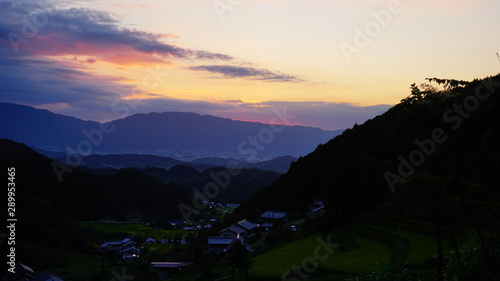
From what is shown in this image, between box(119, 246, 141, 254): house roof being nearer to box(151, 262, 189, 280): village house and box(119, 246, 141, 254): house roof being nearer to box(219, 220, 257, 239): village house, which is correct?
box(219, 220, 257, 239): village house

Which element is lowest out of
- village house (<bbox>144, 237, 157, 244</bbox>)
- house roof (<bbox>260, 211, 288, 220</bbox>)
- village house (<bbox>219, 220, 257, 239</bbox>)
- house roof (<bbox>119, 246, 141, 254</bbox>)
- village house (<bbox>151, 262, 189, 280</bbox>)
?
village house (<bbox>144, 237, 157, 244</bbox>)

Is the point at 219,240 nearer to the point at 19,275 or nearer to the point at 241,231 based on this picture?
the point at 241,231

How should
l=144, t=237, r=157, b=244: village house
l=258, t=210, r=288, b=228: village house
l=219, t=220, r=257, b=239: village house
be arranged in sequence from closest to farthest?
l=219, t=220, r=257, b=239: village house < l=258, t=210, r=288, b=228: village house < l=144, t=237, r=157, b=244: village house

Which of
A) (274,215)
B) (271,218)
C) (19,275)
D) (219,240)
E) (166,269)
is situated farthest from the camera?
(274,215)

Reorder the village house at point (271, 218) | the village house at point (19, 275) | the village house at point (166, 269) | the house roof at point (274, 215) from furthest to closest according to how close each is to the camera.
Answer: the house roof at point (274, 215) → the village house at point (271, 218) → the village house at point (166, 269) → the village house at point (19, 275)

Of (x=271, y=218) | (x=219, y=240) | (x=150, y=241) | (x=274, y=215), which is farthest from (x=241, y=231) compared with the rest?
(x=150, y=241)

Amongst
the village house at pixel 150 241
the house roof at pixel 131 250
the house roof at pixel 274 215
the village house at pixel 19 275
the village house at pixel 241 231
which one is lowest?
the village house at pixel 150 241

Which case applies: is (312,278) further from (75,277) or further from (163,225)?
(163,225)

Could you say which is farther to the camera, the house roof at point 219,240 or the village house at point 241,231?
the village house at point 241,231

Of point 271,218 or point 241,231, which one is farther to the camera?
point 271,218

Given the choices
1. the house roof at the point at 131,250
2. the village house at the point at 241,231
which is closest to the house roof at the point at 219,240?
the village house at the point at 241,231

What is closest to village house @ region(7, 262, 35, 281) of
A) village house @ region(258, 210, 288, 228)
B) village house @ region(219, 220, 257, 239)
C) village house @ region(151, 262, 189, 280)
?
village house @ region(151, 262, 189, 280)

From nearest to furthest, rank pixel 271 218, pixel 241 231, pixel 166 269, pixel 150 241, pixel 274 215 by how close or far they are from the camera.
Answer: pixel 166 269, pixel 241 231, pixel 271 218, pixel 274 215, pixel 150 241

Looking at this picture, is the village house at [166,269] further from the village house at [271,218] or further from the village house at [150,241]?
the village house at [150,241]
